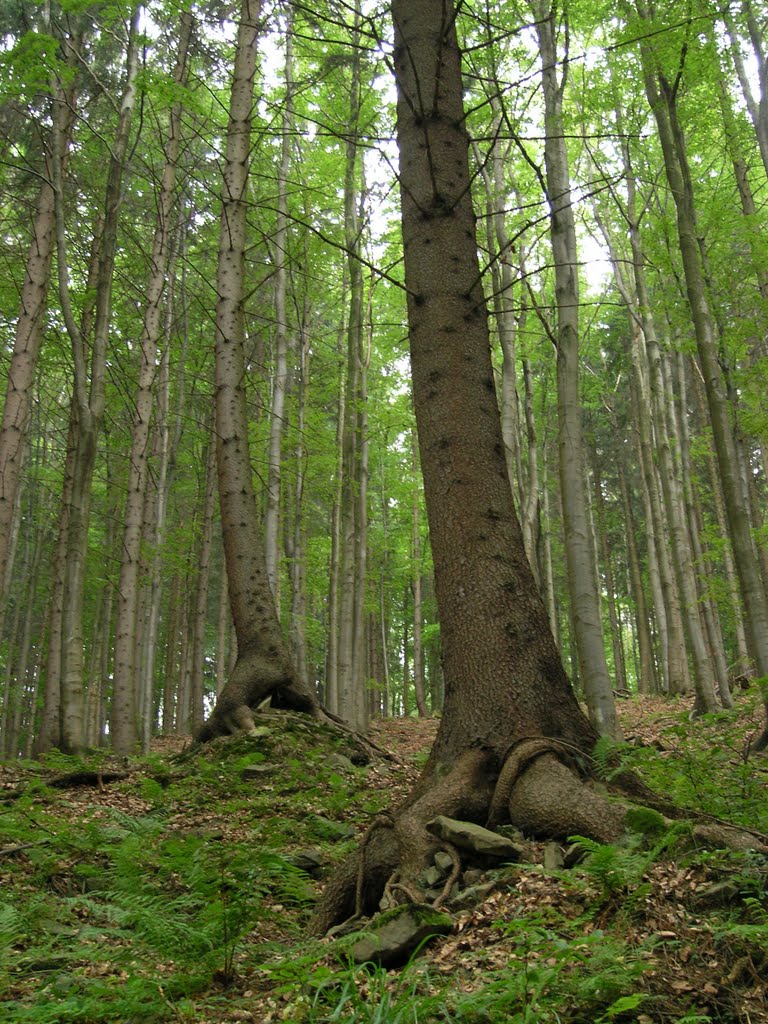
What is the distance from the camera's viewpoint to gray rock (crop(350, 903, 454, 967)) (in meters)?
2.83

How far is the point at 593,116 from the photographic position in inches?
406

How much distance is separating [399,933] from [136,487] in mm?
9022

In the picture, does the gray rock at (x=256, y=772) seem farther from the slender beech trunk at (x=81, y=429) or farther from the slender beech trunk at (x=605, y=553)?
the slender beech trunk at (x=605, y=553)

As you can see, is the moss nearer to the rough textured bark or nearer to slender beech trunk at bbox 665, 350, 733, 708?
the rough textured bark

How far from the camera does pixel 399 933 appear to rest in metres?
2.94

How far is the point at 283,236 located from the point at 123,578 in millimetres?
8241

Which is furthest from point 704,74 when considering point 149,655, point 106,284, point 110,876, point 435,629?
point 435,629

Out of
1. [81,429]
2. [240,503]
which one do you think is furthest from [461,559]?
[81,429]

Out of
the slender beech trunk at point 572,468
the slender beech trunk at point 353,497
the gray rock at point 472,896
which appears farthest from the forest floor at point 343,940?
the slender beech trunk at point 353,497

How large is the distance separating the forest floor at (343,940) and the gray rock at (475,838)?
69 mm

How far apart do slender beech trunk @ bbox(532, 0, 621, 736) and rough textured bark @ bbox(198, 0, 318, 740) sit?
126 inches

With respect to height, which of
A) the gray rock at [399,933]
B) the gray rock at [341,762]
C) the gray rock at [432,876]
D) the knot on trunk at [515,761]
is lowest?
the gray rock at [399,933]

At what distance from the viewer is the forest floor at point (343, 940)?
88.3 inches

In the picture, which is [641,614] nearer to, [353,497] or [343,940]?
[353,497]
